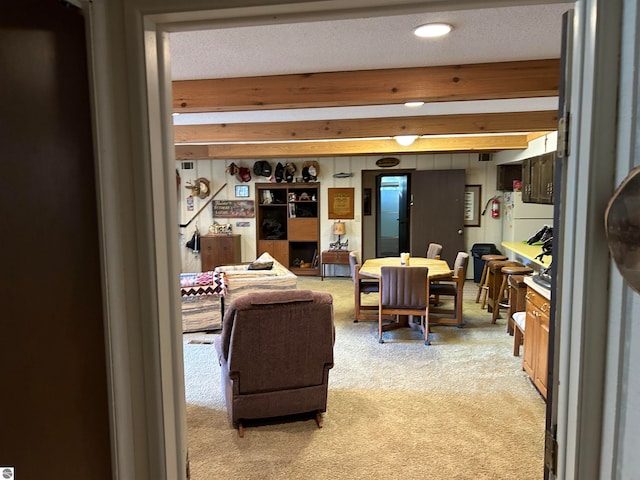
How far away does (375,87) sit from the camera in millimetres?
2650

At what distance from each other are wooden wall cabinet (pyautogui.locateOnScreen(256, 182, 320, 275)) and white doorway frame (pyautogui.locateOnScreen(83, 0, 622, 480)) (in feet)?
23.5

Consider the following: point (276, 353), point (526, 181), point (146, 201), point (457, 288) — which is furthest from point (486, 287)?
point (146, 201)

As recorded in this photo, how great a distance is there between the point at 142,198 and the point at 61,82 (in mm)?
282

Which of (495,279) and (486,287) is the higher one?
(495,279)

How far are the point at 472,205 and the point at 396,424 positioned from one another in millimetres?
5637

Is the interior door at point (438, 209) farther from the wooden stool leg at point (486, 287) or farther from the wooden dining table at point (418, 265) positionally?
the wooden dining table at point (418, 265)

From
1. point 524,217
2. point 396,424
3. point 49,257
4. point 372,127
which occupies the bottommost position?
point 396,424

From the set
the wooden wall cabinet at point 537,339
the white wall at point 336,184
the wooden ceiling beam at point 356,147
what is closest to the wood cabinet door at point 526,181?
the wooden ceiling beam at point 356,147

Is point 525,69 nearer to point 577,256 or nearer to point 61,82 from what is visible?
point 577,256

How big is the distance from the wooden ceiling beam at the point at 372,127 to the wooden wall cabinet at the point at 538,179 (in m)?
0.70

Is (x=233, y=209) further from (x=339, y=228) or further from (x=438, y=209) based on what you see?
(x=438, y=209)

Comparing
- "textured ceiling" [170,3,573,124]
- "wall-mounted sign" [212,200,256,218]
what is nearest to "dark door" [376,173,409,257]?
"wall-mounted sign" [212,200,256,218]

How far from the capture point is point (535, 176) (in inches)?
223

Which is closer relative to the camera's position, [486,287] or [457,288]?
[457,288]
